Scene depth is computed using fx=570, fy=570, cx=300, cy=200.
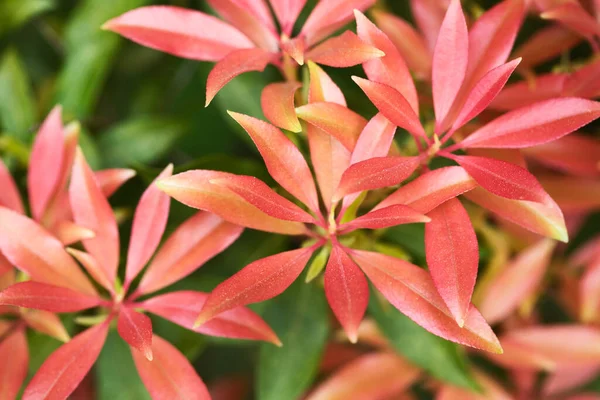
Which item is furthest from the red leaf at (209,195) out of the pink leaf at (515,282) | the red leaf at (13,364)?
the pink leaf at (515,282)

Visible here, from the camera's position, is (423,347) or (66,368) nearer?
(66,368)

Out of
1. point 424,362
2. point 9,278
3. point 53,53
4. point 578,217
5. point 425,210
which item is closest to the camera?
point 425,210

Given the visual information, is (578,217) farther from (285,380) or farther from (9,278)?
(9,278)

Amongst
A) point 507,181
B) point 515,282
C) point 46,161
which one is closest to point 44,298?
point 46,161

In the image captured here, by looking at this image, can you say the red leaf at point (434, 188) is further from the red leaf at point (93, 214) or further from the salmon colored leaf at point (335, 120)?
the red leaf at point (93, 214)

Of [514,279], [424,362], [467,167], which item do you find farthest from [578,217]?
[467,167]

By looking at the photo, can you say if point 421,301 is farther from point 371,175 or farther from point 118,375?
point 118,375

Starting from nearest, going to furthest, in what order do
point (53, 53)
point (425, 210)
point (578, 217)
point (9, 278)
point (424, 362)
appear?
point (425, 210)
point (9, 278)
point (424, 362)
point (578, 217)
point (53, 53)
